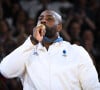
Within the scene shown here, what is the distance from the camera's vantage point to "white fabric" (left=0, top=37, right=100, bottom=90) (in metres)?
5.11

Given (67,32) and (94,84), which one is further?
(67,32)

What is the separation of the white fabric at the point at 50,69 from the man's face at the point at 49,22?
0.20 m

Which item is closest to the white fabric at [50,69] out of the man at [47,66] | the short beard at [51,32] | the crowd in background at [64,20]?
the man at [47,66]

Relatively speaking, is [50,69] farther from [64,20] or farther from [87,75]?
[64,20]

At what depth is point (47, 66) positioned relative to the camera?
514 cm

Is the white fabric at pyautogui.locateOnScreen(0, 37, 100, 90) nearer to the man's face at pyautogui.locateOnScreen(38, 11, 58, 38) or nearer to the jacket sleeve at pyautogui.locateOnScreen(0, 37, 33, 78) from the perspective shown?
the jacket sleeve at pyautogui.locateOnScreen(0, 37, 33, 78)

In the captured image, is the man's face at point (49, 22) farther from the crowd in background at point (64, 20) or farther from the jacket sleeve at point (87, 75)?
the crowd in background at point (64, 20)

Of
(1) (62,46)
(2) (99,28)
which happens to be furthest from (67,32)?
(1) (62,46)

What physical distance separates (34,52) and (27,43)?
123 mm

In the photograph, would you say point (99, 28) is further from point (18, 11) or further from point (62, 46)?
point (62, 46)

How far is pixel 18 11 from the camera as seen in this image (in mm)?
9750

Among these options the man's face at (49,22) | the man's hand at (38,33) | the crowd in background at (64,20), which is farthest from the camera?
the crowd in background at (64,20)

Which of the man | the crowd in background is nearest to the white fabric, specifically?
the man

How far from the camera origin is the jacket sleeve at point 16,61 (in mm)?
5137
